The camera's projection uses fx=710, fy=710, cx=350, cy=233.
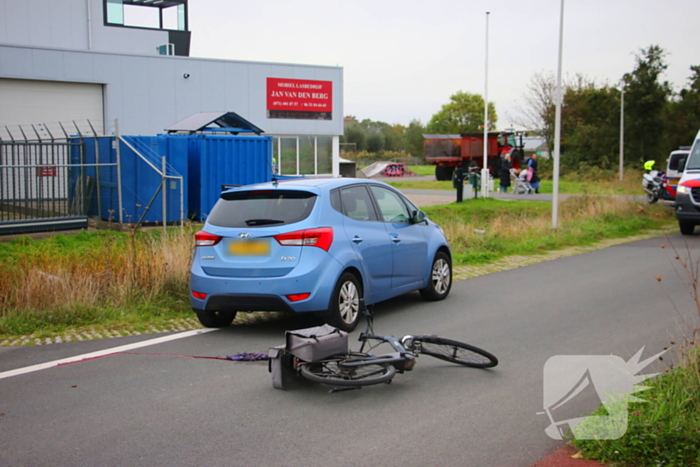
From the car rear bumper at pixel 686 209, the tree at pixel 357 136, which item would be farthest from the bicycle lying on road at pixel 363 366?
the tree at pixel 357 136

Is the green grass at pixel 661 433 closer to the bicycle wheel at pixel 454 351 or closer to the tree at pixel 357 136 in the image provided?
the bicycle wheel at pixel 454 351

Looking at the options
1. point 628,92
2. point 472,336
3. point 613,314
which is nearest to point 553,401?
point 472,336

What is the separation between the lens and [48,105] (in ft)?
88.0

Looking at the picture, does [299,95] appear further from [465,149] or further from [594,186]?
[465,149]

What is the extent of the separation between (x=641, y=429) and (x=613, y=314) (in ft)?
15.5

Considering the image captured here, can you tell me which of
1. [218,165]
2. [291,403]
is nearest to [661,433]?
[291,403]

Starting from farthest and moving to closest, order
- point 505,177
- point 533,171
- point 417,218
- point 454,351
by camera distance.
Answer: point 505,177 < point 533,171 < point 417,218 < point 454,351

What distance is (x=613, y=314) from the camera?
8.65m

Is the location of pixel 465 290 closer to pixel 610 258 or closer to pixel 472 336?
pixel 472 336

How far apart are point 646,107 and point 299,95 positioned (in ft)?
76.6

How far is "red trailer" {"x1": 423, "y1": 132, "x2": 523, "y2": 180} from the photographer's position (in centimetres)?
4709

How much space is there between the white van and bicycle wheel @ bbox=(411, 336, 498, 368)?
44.6ft

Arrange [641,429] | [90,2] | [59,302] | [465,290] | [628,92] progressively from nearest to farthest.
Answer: [641,429]
[59,302]
[465,290]
[90,2]
[628,92]

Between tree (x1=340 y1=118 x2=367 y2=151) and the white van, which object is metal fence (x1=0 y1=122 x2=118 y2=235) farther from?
tree (x1=340 y1=118 x2=367 y2=151)
